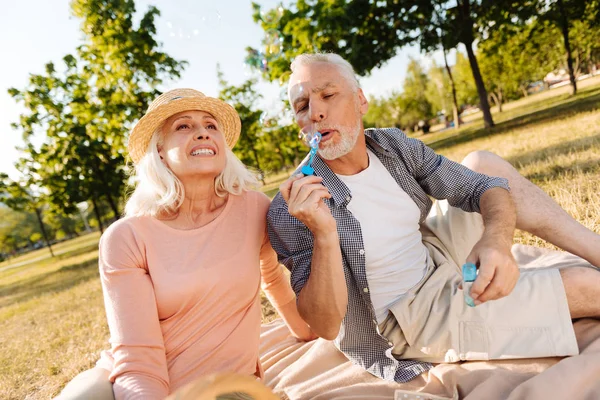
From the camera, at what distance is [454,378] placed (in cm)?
207

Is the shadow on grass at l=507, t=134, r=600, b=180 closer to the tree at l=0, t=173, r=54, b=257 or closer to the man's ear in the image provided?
the man's ear

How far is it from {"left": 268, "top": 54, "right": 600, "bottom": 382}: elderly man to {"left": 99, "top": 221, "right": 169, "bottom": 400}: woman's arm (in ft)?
2.29

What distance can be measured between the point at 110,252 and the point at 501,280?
1.78 m

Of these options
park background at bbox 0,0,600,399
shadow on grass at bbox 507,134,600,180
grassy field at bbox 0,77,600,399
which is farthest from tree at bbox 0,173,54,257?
shadow on grass at bbox 507,134,600,180

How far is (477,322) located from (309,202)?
105cm

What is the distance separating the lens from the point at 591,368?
178 centimetres

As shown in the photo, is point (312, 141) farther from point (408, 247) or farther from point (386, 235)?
point (408, 247)

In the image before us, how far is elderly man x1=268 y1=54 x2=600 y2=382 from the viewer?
6.55 ft

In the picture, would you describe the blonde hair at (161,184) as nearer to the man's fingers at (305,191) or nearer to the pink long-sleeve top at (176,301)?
the pink long-sleeve top at (176,301)

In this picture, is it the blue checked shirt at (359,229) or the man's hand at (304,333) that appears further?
the man's hand at (304,333)

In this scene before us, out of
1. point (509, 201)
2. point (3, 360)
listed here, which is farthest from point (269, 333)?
point (3, 360)

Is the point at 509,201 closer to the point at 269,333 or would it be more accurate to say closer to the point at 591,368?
the point at 591,368

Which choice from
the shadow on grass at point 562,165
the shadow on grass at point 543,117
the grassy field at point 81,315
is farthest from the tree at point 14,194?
the shadow on grass at point 562,165

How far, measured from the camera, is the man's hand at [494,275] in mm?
1805
